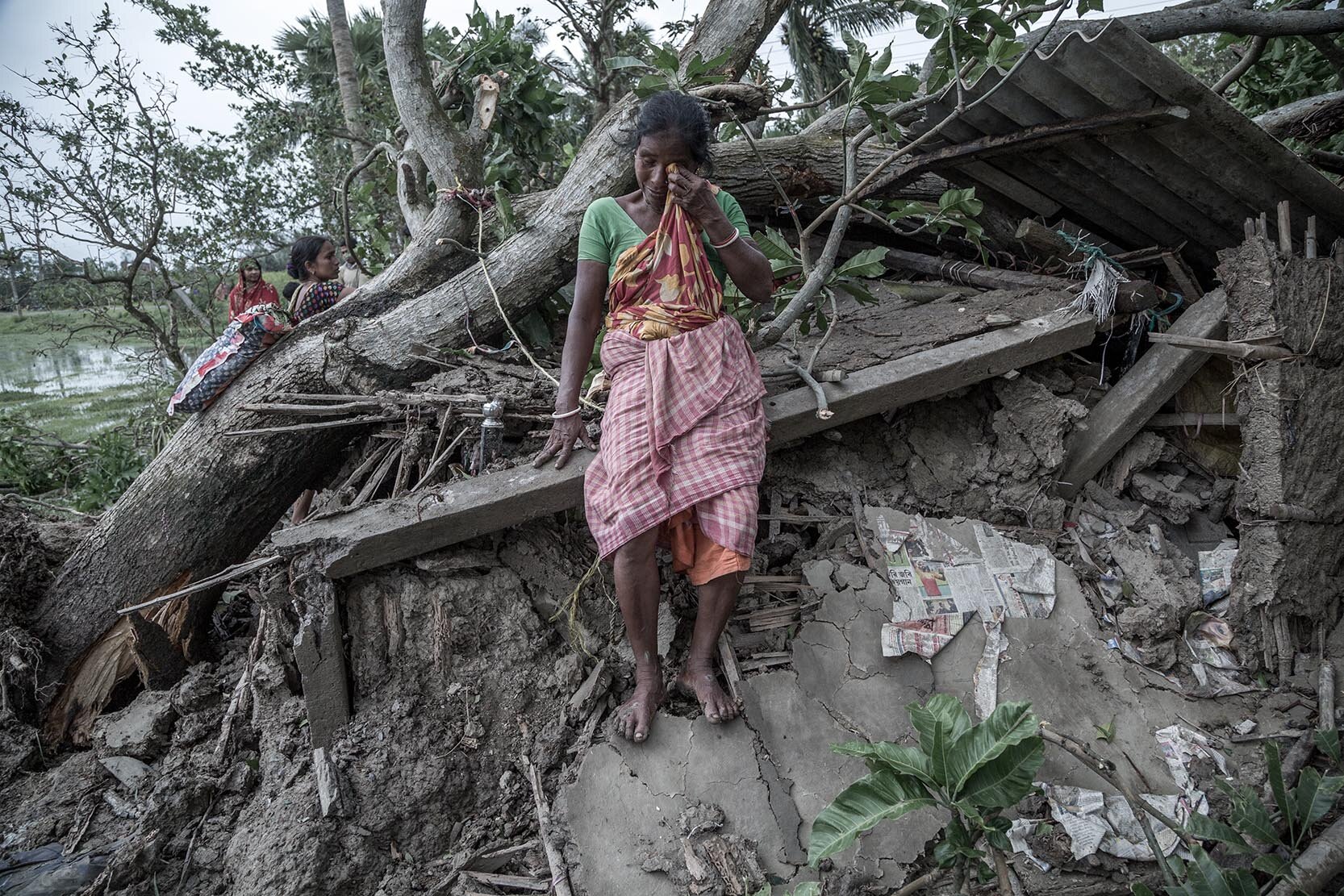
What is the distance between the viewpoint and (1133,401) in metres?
3.30

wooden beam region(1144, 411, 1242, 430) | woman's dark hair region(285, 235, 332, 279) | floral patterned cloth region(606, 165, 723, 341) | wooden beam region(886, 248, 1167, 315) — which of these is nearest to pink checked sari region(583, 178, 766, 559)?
floral patterned cloth region(606, 165, 723, 341)

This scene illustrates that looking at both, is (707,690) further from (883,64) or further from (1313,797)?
(883,64)

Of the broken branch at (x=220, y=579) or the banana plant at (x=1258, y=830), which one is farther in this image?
the broken branch at (x=220, y=579)

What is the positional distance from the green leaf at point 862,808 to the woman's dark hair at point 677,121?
1.97m

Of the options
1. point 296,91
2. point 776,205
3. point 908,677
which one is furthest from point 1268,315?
point 296,91

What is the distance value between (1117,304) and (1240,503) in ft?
3.49

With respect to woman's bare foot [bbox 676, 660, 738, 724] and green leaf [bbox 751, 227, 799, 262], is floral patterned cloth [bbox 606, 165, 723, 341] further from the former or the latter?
woman's bare foot [bbox 676, 660, 738, 724]

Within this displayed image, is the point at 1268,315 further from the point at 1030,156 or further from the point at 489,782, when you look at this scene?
the point at 489,782

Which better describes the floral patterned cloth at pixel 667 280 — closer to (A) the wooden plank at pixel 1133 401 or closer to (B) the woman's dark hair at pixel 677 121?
(B) the woman's dark hair at pixel 677 121

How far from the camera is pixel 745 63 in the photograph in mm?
4199

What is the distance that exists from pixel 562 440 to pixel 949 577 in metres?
1.57

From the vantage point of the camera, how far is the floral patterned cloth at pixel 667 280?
8.09 ft

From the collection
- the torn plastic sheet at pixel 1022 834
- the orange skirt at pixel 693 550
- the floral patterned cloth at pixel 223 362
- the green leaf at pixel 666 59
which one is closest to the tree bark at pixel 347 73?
Result: the floral patterned cloth at pixel 223 362

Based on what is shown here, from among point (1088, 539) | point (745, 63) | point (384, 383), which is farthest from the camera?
point (745, 63)
